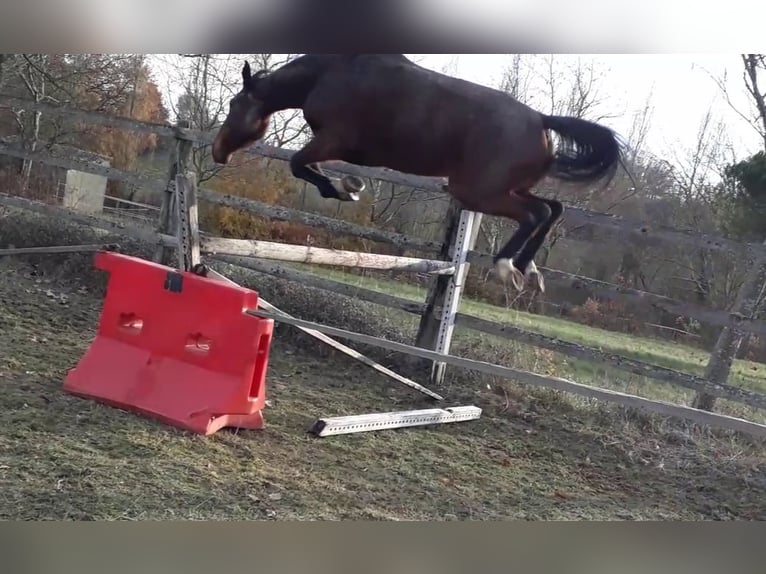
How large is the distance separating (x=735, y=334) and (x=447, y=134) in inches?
55.1

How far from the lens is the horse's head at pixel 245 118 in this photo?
2080 mm

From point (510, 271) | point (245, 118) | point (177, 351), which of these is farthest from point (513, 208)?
point (177, 351)

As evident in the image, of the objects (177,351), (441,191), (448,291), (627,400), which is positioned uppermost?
(441,191)

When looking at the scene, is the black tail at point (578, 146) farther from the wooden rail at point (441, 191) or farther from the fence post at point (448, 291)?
the fence post at point (448, 291)

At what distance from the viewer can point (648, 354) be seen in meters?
2.56

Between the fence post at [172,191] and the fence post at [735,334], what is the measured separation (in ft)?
6.84

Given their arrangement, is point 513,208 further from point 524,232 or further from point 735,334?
point 735,334

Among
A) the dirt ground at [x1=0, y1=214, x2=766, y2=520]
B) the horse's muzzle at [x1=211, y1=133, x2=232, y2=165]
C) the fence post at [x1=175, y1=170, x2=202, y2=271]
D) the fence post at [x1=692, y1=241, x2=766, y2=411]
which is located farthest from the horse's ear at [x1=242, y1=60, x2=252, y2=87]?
the fence post at [x1=692, y1=241, x2=766, y2=411]

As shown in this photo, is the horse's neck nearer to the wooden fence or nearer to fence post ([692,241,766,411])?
the wooden fence

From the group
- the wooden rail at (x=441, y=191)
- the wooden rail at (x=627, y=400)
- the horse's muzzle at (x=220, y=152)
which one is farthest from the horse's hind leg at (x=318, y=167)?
the wooden rail at (x=627, y=400)

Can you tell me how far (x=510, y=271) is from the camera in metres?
2.10
